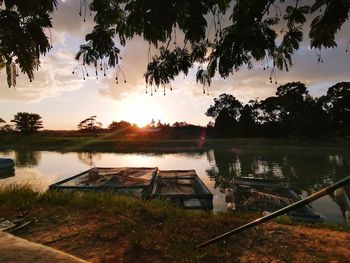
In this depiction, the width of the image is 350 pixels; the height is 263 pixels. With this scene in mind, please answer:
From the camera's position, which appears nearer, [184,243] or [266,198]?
[184,243]

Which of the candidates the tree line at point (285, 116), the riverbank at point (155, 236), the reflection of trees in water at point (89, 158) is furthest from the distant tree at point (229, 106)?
the riverbank at point (155, 236)

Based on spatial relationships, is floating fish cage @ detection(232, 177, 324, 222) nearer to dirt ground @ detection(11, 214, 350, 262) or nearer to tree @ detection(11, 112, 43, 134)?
dirt ground @ detection(11, 214, 350, 262)

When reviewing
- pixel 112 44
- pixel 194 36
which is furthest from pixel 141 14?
pixel 112 44

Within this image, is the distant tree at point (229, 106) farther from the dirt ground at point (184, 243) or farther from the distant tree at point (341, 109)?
the dirt ground at point (184, 243)

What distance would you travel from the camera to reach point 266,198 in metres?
16.8

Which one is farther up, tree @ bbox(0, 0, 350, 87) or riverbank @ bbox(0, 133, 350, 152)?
tree @ bbox(0, 0, 350, 87)

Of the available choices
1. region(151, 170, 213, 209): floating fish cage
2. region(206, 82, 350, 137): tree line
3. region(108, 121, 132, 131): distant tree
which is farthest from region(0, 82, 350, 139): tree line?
region(151, 170, 213, 209): floating fish cage

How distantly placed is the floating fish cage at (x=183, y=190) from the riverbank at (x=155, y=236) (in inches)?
283

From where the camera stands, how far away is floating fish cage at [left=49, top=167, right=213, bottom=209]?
52.4ft

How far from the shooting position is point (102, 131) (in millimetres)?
121500

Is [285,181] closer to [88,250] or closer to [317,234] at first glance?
[317,234]

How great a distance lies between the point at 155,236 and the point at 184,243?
1.94ft

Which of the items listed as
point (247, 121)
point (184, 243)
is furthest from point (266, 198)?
point (247, 121)

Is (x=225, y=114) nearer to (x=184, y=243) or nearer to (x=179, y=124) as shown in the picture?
(x=179, y=124)
